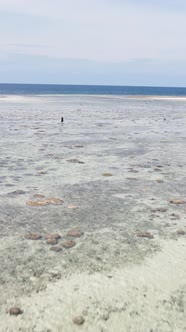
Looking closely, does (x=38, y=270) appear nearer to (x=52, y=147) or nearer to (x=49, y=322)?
(x=49, y=322)

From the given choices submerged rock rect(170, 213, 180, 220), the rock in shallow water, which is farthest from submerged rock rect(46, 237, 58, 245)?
submerged rock rect(170, 213, 180, 220)

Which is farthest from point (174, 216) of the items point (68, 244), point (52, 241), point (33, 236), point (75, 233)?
→ point (33, 236)

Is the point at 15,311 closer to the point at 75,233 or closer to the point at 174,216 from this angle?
the point at 75,233

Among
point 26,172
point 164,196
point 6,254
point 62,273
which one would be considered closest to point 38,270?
point 62,273

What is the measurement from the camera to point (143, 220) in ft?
20.9

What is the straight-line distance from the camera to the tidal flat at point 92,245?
3844mm

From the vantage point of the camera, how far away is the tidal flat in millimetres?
3844

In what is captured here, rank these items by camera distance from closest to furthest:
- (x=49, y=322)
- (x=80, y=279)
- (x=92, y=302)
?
(x=49, y=322), (x=92, y=302), (x=80, y=279)

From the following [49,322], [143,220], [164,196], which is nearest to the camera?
[49,322]

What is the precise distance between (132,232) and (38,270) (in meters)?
1.76

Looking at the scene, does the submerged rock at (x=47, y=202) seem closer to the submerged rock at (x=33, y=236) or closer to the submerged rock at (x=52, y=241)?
the submerged rock at (x=33, y=236)

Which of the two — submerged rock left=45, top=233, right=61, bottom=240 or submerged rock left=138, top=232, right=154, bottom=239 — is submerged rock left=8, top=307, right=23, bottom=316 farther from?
submerged rock left=138, top=232, right=154, bottom=239

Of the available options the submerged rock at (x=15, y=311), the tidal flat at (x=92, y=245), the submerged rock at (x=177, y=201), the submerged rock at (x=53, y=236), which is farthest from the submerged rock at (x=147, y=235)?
the submerged rock at (x=15, y=311)

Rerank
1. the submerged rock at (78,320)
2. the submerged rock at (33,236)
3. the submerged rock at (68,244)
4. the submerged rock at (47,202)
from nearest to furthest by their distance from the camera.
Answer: the submerged rock at (78,320) < the submerged rock at (68,244) < the submerged rock at (33,236) < the submerged rock at (47,202)
